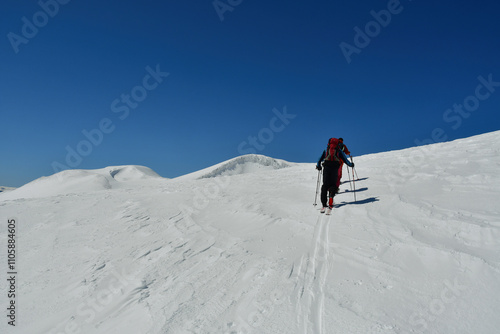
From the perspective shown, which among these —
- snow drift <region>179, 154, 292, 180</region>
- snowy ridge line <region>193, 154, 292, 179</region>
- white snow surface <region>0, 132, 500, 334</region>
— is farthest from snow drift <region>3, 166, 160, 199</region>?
white snow surface <region>0, 132, 500, 334</region>

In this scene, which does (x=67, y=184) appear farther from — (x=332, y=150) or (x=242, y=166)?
(x=332, y=150)

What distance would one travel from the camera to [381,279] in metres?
4.14

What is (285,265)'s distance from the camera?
5.01 m

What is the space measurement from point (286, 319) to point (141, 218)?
26.9 feet

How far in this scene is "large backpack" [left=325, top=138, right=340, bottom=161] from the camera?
28.7 ft

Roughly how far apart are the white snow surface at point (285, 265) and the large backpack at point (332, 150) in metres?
1.65

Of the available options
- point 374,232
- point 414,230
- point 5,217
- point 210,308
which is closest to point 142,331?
point 210,308

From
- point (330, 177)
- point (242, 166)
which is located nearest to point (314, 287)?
point (330, 177)

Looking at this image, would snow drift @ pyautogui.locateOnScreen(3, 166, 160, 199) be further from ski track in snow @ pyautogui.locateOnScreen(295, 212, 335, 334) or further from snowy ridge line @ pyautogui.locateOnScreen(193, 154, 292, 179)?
ski track in snow @ pyautogui.locateOnScreen(295, 212, 335, 334)

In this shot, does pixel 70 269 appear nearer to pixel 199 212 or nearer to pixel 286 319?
pixel 199 212

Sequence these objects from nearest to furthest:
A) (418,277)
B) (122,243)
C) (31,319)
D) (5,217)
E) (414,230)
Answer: (418,277)
(31,319)
(414,230)
(122,243)
(5,217)

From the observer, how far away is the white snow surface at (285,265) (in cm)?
355

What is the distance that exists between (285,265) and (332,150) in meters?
5.05

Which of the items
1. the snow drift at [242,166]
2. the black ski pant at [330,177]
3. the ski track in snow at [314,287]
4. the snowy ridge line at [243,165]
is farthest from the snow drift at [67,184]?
the ski track in snow at [314,287]
